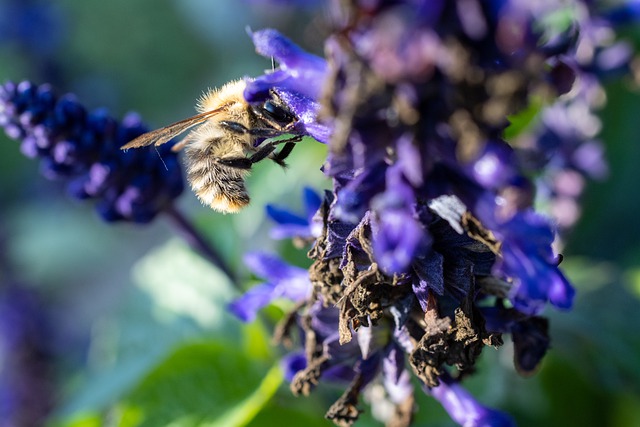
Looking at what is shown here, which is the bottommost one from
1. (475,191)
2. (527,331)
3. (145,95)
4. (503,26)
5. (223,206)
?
(145,95)

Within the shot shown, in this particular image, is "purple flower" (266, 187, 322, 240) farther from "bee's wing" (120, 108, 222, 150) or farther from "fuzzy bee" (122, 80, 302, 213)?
"bee's wing" (120, 108, 222, 150)

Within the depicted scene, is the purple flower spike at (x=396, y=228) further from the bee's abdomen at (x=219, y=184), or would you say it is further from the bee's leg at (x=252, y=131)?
the bee's abdomen at (x=219, y=184)

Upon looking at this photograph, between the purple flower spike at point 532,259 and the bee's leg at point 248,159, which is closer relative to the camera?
the purple flower spike at point 532,259

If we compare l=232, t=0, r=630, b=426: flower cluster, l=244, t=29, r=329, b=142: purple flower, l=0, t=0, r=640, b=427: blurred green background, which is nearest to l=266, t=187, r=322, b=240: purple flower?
l=232, t=0, r=630, b=426: flower cluster

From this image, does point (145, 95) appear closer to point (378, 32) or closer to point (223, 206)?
point (223, 206)

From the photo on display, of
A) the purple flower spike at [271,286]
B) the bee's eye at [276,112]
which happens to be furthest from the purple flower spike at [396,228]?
the purple flower spike at [271,286]

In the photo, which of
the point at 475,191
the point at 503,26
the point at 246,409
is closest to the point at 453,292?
the point at 475,191

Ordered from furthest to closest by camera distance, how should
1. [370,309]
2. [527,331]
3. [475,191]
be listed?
[527,331] < [370,309] < [475,191]
